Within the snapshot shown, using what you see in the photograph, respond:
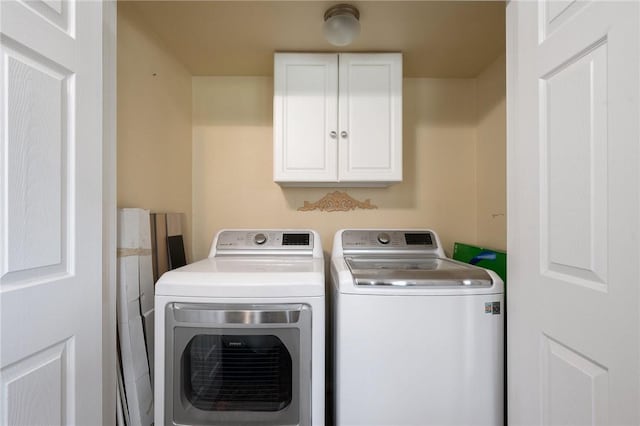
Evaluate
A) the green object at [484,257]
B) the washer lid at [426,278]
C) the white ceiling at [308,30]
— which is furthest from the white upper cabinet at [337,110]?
the washer lid at [426,278]

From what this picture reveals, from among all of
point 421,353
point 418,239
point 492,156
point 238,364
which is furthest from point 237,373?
point 492,156

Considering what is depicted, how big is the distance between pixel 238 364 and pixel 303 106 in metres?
1.37

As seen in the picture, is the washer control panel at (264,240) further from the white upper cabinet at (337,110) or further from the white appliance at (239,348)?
the white appliance at (239,348)

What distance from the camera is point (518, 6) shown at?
3.37ft

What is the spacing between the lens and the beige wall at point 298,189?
86.2 inches

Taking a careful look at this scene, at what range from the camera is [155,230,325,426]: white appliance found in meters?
1.16

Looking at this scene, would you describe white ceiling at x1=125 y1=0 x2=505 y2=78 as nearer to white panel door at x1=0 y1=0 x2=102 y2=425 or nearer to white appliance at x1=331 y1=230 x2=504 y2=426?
white panel door at x1=0 y1=0 x2=102 y2=425

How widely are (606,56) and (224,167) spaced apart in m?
2.01

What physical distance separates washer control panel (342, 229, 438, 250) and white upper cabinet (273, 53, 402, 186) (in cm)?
35

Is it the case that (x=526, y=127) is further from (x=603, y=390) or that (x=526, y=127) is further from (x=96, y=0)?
(x=96, y=0)

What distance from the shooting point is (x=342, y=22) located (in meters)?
1.43

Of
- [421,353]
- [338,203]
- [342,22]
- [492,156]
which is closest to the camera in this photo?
[421,353]

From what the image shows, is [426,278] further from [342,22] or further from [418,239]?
[342,22]

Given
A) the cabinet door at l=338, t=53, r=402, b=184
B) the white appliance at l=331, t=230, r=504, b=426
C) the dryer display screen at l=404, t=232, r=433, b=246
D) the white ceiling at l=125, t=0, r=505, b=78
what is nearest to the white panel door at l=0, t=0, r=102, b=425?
the white ceiling at l=125, t=0, r=505, b=78
